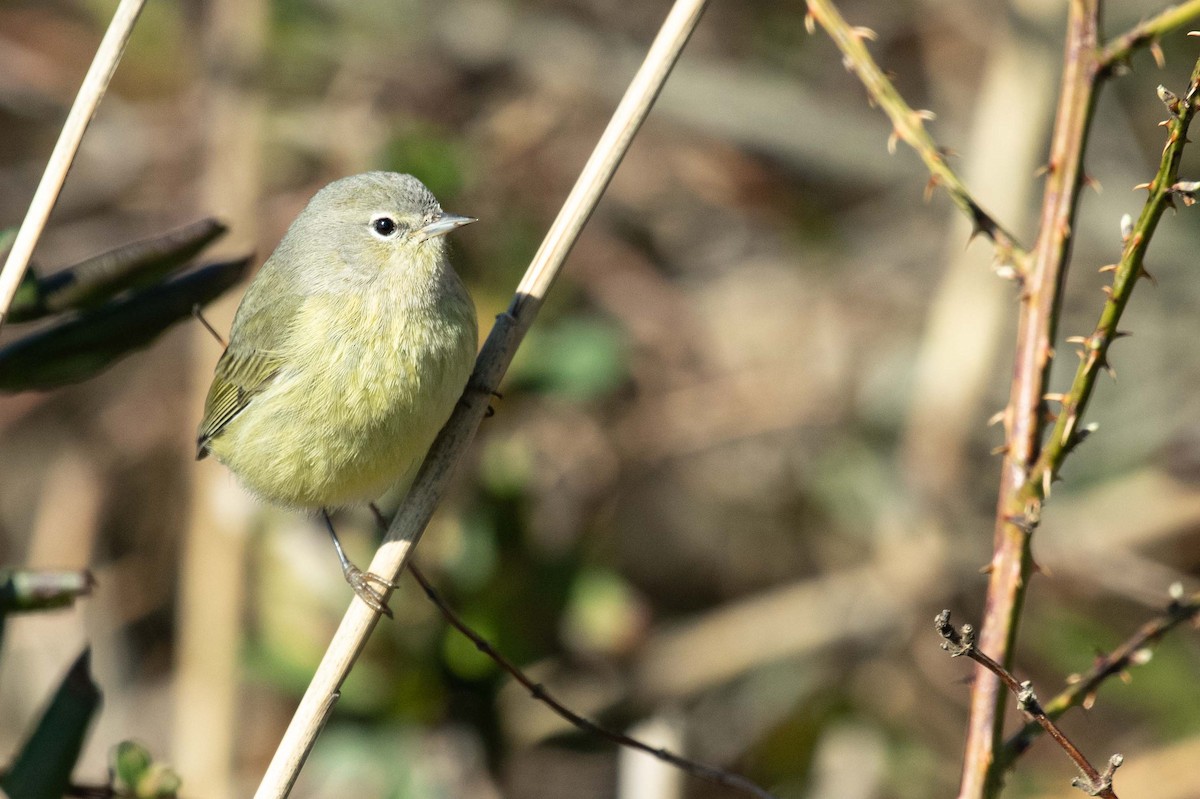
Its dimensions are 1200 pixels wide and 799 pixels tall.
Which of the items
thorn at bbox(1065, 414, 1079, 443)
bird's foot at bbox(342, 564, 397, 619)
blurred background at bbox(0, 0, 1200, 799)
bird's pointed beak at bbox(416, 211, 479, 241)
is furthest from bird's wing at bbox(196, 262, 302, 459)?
thorn at bbox(1065, 414, 1079, 443)

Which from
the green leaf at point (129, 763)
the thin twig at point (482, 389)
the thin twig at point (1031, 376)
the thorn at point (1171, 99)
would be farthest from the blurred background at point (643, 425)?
the thorn at point (1171, 99)

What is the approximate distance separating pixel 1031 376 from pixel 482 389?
1571 millimetres

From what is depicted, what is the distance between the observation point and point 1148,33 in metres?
1.97

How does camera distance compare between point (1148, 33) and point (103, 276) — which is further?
point (103, 276)

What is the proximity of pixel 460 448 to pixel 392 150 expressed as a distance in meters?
1.81

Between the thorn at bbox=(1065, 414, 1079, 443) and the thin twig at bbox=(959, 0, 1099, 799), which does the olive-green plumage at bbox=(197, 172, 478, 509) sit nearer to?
the thin twig at bbox=(959, 0, 1099, 799)

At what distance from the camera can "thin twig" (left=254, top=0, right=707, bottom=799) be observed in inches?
104

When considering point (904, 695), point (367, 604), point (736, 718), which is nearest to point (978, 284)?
point (904, 695)

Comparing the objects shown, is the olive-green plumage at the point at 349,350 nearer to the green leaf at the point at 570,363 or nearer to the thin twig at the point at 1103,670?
the green leaf at the point at 570,363

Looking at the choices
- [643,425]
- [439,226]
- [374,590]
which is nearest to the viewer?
[374,590]

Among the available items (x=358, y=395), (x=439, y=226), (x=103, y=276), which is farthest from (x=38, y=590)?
(x=439, y=226)

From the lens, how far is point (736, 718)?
5660mm

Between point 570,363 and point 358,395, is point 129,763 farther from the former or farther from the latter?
point 570,363

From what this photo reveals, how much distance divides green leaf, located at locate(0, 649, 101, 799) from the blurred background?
1569mm
